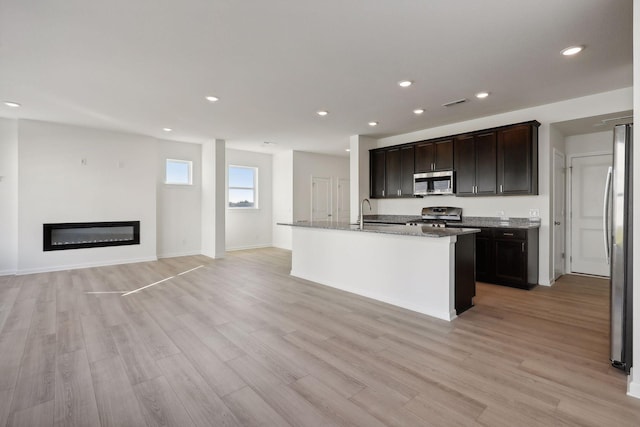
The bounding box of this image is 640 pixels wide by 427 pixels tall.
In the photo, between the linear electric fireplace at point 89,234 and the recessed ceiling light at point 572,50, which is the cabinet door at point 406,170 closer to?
the recessed ceiling light at point 572,50

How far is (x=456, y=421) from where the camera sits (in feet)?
5.59

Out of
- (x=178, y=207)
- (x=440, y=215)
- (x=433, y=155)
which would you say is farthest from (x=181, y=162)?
(x=440, y=215)

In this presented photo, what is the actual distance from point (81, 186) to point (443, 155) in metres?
6.82

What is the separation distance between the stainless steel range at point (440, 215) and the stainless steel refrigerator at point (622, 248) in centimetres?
329

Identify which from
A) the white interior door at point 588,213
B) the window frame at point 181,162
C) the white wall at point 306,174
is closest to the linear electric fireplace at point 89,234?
the window frame at point 181,162

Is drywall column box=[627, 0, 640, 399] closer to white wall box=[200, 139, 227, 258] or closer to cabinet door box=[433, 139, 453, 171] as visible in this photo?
cabinet door box=[433, 139, 453, 171]

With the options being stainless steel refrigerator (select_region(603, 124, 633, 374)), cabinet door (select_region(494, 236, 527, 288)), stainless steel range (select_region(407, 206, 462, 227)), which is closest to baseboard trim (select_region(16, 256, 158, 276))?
stainless steel range (select_region(407, 206, 462, 227))

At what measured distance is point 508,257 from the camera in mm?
4516

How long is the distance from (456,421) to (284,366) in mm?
1172

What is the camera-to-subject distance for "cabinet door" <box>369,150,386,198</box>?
257 inches

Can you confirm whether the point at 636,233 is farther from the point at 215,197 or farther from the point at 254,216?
the point at 254,216

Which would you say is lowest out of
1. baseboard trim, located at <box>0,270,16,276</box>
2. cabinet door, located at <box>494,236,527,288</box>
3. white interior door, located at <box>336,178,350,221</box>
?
baseboard trim, located at <box>0,270,16,276</box>

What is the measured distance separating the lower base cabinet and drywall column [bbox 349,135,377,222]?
247 centimetres

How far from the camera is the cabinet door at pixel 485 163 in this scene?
16.1ft
